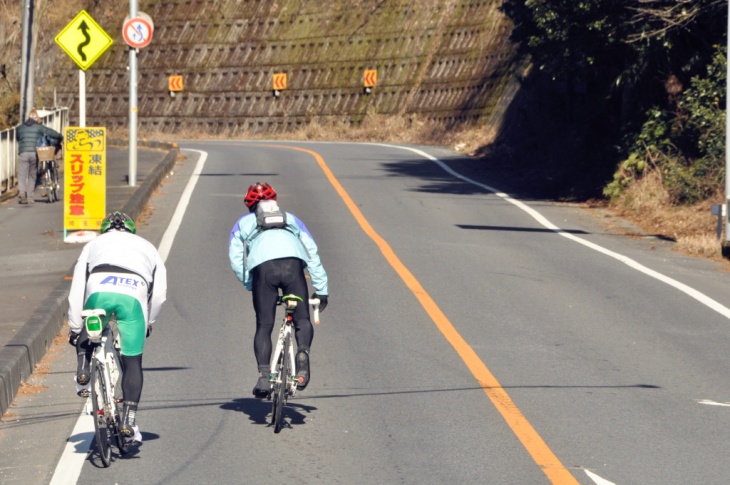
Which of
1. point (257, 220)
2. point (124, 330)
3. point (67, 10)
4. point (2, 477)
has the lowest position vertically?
point (2, 477)

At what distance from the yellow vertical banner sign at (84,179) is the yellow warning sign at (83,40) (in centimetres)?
147

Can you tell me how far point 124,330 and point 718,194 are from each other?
16419 mm

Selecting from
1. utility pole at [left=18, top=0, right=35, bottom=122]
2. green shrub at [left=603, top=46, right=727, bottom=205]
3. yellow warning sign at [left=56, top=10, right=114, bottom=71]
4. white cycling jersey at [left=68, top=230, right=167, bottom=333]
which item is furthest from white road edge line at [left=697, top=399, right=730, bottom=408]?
utility pole at [left=18, top=0, right=35, bottom=122]

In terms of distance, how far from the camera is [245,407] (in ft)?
29.3

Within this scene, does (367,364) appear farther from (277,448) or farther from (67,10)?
(67,10)

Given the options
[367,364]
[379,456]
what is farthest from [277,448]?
[367,364]

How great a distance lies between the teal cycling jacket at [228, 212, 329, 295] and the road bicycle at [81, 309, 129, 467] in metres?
1.27

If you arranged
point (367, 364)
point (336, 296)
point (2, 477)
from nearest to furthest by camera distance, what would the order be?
point (2, 477), point (367, 364), point (336, 296)

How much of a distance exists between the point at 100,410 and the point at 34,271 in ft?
28.3

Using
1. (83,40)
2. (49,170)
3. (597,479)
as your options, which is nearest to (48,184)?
(49,170)

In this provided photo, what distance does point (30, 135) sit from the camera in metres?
23.8

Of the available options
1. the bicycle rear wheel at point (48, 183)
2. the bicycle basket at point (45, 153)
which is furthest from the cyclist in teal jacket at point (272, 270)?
the bicycle rear wheel at point (48, 183)

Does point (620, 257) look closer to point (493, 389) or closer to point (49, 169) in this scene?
point (493, 389)

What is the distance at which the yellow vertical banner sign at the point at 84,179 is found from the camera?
1828 cm
